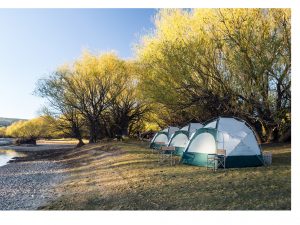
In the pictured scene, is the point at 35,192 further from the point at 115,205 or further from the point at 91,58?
the point at 91,58

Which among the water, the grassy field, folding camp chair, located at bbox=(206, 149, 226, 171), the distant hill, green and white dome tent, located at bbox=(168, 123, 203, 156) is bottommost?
the water

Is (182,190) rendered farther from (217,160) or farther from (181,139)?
(181,139)

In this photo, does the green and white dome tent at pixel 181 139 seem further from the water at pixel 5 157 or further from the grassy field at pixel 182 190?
the water at pixel 5 157

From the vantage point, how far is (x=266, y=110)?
1862cm

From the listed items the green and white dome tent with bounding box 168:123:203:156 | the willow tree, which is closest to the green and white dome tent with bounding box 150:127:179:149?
the willow tree

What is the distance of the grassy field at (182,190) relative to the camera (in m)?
9.40

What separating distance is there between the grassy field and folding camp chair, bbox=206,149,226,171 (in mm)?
466

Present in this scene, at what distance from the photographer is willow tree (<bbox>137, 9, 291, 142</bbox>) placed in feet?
55.1

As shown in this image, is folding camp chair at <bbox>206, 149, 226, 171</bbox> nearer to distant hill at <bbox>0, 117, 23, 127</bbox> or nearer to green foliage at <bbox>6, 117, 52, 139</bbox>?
green foliage at <bbox>6, 117, 52, 139</bbox>

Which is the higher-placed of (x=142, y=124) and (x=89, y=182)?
(x=142, y=124)

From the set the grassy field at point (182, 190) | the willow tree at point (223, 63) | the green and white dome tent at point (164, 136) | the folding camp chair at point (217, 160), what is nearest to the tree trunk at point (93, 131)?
the green and white dome tent at point (164, 136)
